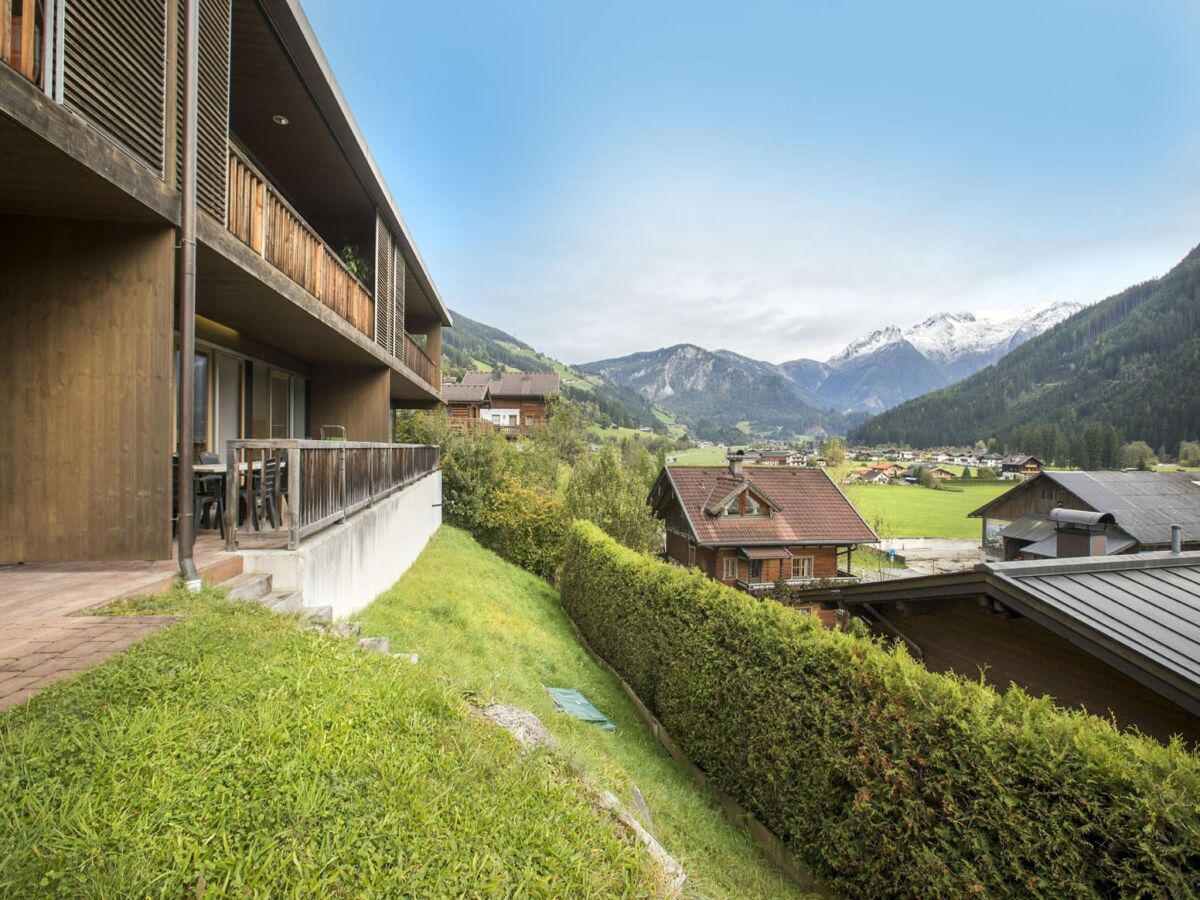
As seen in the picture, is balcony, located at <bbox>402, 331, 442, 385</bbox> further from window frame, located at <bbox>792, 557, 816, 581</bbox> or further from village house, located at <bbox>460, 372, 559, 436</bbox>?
village house, located at <bbox>460, 372, 559, 436</bbox>

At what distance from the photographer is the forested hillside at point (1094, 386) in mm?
92875

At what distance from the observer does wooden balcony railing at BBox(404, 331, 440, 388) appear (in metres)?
15.8

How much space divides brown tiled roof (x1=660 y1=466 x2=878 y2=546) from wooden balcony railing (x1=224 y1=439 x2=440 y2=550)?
18.3 metres

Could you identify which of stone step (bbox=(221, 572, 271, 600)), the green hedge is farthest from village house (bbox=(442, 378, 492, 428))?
stone step (bbox=(221, 572, 271, 600))

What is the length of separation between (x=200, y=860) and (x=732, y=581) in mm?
23922

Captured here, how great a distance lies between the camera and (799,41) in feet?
78.9

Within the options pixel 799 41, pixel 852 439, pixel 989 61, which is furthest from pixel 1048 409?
pixel 799 41

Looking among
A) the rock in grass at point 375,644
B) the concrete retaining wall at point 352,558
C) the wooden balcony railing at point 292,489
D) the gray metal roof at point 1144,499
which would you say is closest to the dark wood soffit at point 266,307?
the wooden balcony railing at point 292,489

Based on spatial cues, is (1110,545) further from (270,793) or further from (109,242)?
(109,242)

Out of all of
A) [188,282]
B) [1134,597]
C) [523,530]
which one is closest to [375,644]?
[188,282]

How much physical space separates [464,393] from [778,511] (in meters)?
33.8

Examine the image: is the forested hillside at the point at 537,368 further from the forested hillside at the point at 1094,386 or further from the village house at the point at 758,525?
the forested hillside at the point at 1094,386

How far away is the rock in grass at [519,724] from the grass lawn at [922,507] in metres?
52.3

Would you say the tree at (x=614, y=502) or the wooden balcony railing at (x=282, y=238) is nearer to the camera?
the wooden balcony railing at (x=282, y=238)
